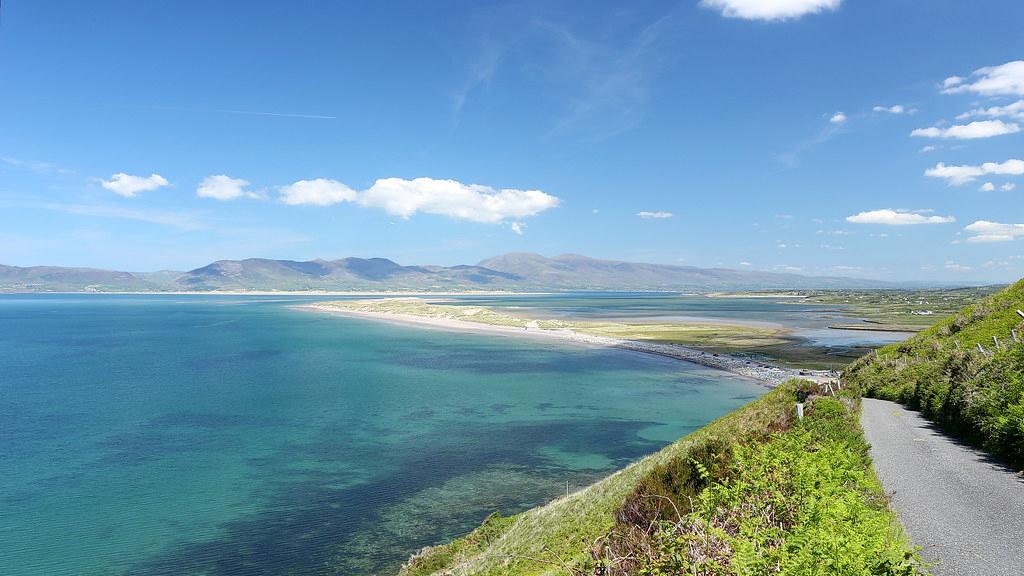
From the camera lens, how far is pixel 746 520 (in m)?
8.73

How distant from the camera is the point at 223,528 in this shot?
27.0 meters

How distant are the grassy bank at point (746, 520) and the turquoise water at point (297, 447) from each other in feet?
40.6

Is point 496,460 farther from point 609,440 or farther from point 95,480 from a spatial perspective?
point 95,480

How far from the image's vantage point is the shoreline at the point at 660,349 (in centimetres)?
7162

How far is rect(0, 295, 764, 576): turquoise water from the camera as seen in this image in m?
25.5

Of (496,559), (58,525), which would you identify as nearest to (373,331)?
(58,525)

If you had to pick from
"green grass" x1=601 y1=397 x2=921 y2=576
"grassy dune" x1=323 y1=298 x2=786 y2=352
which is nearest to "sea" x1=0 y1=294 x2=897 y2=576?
"green grass" x1=601 y1=397 x2=921 y2=576

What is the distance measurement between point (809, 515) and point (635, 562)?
2923 mm

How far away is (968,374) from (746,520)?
1875 centimetres

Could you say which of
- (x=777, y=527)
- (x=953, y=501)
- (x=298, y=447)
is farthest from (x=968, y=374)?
(x=298, y=447)

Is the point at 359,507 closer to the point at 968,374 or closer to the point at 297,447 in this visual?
the point at 297,447

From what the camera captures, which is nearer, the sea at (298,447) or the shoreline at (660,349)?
the sea at (298,447)

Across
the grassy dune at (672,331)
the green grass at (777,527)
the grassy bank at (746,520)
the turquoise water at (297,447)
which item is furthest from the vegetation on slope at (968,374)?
the grassy dune at (672,331)

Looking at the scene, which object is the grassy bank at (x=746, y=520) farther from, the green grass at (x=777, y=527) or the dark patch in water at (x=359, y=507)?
the dark patch in water at (x=359, y=507)
